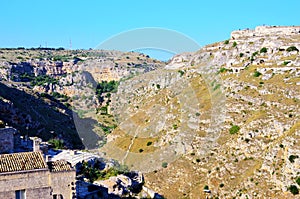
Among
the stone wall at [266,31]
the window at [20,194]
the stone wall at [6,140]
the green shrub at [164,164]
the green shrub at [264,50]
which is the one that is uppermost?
the stone wall at [266,31]

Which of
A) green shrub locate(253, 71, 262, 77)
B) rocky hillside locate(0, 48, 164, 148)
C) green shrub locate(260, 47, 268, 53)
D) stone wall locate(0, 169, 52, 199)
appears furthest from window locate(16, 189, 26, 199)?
green shrub locate(260, 47, 268, 53)

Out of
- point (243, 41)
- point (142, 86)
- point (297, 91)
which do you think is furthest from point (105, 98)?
point (297, 91)

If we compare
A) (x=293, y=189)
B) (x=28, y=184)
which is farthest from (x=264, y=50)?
(x=28, y=184)

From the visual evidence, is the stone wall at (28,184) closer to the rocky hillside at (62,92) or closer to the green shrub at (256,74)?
the rocky hillside at (62,92)

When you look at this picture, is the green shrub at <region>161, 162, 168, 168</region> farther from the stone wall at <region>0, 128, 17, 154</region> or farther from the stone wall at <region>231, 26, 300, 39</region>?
the stone wall at <region>231, 26, 300, 39</region>

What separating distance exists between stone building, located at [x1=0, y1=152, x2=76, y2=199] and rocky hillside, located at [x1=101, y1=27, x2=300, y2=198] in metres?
Answer: 17.6

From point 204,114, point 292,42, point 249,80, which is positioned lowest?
point 204,114

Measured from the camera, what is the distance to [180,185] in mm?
35031

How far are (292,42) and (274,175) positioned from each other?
72.5ft

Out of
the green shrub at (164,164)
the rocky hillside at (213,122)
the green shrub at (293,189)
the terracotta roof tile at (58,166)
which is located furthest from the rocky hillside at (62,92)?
the terracotta roof tile at (58,166)

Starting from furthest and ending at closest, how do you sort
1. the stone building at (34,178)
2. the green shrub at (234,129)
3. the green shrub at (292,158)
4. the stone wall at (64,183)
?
1. the green shrub at (234,129)
2. the green shrub at (292,158)
3. the stone wall at (64,183)
4. the stone building at (34,178)

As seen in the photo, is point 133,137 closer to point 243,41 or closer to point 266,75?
point 266,75

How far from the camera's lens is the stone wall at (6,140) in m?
24.6

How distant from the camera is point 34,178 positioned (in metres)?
16.6
